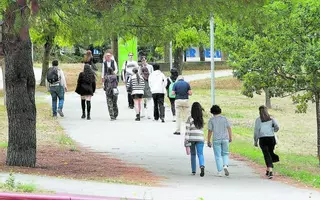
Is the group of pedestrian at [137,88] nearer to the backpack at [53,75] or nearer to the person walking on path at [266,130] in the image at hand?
the backpack at [53,75]

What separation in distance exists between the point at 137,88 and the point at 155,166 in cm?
768

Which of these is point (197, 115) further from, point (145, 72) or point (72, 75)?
point (72, 75)

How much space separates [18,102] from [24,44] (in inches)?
43.5

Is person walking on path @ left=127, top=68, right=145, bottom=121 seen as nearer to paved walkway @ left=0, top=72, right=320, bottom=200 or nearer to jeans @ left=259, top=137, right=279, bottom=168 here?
paved walkway @ left=0, top=72, right=320, bottom=200

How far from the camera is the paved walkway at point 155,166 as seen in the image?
1205 cm

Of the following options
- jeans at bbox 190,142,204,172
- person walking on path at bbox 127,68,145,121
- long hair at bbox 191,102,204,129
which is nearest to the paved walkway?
jeans at bbox 190,142,204,172

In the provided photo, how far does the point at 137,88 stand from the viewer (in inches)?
953

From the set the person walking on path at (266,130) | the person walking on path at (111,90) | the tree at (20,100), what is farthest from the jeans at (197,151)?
the person walking on path at (111,90)

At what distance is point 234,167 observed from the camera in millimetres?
17328

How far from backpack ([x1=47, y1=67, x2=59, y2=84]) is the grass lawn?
18.4 ft

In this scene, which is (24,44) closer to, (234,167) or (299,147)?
(234,167)

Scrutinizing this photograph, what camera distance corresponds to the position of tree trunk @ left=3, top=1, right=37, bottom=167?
1543cm

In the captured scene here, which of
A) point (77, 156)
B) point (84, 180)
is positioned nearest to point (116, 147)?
point (77, 156)

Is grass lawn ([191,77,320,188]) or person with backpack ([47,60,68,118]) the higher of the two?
person with backpack ([47,60,68,118])
